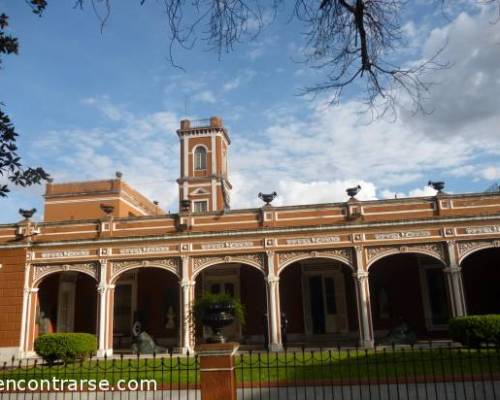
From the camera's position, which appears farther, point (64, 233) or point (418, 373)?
point (64, 233)

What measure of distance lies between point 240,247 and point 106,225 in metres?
5.39

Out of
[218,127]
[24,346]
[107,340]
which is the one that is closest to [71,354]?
[107,340]

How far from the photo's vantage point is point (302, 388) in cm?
918

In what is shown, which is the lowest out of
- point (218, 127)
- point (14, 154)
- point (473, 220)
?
point (14, 154)

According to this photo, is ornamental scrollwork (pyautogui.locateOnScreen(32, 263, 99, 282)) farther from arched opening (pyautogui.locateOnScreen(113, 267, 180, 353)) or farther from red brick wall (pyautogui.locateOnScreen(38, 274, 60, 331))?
arched opening (pyautogui.locateOnScreen(113, 267, 180, 353))

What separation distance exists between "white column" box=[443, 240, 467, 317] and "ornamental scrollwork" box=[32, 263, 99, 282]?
1268cm

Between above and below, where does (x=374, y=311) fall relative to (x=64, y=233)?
below

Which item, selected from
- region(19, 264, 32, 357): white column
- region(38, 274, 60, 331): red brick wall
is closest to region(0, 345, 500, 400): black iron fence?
region(19, 264, 32, 357): white column

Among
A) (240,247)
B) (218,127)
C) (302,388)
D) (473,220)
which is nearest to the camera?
(302,388)

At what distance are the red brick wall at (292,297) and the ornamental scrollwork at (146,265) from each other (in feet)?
14.5

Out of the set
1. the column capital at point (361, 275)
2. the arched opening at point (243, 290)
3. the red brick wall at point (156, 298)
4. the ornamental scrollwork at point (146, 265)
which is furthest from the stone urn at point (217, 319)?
the red brick wall at point (156, 298)

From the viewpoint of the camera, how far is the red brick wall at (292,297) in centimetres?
1961

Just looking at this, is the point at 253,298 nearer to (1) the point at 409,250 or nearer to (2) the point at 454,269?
(1) the point at 409,250

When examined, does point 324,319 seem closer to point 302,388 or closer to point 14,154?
point 302,388
